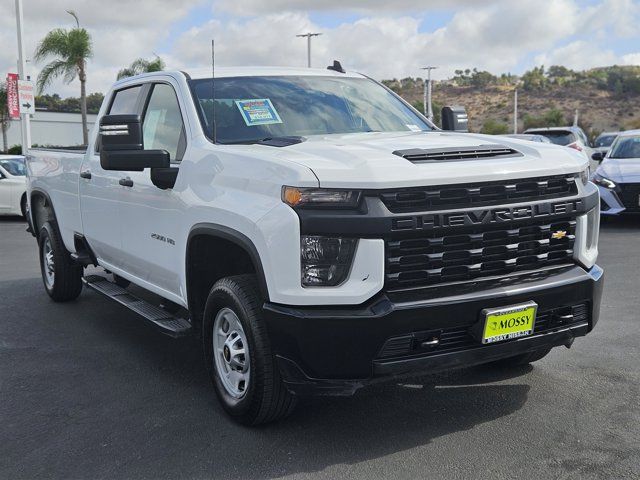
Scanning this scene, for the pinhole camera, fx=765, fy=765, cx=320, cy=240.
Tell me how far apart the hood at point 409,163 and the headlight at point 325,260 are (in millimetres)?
264

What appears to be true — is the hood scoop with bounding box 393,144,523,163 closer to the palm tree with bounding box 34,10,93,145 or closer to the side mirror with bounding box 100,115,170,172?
the side mirror with bounding box 100,115,170,172

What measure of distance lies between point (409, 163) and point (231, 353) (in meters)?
1.41

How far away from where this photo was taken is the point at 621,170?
39.9 ft

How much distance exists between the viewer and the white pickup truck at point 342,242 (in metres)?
3.52

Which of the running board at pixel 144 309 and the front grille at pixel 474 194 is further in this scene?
the running board at pixel 144 309

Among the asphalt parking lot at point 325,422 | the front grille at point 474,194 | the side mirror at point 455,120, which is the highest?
the side mirror at point 455,120

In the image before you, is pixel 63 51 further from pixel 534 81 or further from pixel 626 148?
pixel 534 81

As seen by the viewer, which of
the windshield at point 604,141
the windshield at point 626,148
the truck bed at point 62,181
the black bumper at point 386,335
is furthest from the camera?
the windshield at point 604,141

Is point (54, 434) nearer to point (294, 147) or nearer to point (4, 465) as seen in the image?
point (4, 465)

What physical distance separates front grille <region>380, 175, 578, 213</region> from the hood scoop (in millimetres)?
220

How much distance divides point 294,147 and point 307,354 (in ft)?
3.74

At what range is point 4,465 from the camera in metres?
3.73

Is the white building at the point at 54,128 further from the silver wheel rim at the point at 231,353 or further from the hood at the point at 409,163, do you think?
the hood at the point at 409,163

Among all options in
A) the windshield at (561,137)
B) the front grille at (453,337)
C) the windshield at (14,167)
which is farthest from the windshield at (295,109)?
the windshield at (561,137)
